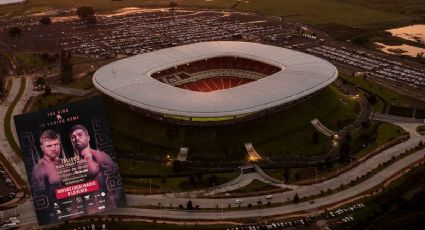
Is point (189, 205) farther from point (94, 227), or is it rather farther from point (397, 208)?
point (397, 208)

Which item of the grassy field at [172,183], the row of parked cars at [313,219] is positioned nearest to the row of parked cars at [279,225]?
the row of parked cars at [313,219]

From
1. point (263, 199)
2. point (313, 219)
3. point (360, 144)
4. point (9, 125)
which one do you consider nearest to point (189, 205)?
point (263, 199)

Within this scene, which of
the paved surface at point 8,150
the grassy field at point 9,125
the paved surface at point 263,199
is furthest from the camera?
the grassy field at point 9,125

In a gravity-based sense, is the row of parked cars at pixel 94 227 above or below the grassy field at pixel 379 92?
below

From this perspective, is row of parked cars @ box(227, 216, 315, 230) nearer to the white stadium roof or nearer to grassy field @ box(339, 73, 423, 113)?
the white stadium roof

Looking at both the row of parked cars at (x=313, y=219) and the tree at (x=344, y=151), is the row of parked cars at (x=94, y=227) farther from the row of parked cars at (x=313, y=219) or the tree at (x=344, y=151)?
the tree at (x=344, y=151)

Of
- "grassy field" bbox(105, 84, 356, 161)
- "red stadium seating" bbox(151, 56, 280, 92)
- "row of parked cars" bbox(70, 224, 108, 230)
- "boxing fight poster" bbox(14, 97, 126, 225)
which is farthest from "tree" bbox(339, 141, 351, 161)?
"row of parked cars" bbox(70, 224, 108, 230)

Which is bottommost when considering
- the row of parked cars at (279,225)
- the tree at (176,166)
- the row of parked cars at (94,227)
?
the row of parked cars at (279,225)
